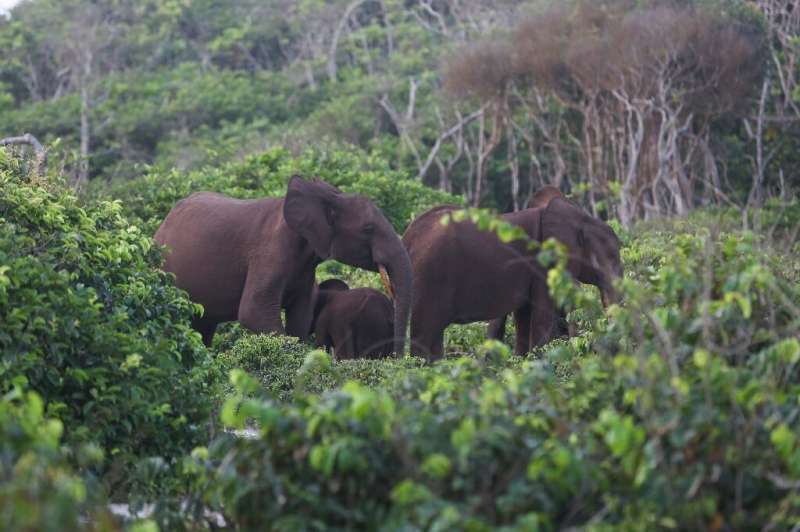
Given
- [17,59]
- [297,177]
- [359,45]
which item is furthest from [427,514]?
[359,45]

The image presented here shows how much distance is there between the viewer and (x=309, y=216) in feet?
40.3

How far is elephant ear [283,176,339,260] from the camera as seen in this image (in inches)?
483

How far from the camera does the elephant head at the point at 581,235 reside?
13.1 m

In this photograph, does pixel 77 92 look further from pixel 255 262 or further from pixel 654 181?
pixel 255 262

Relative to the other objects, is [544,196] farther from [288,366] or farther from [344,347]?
[288,366]

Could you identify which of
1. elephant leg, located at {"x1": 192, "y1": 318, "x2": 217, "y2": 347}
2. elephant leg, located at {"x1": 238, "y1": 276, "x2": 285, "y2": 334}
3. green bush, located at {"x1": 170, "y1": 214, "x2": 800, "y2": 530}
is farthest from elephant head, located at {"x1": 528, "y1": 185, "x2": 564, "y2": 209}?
green bush, located at {"x1": 170, "y1": 214, "x2": 800, "y2": 530}

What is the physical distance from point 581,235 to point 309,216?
2.42 meters

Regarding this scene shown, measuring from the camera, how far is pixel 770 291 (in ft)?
21.4

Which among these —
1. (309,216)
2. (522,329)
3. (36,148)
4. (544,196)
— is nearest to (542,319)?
(522,329)

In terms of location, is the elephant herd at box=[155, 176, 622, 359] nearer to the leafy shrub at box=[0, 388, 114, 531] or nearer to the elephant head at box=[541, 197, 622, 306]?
the elephant head at box=[541, 197, 622, 306]

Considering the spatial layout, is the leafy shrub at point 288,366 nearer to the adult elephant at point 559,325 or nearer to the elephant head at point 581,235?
the elephant head at point 581,235

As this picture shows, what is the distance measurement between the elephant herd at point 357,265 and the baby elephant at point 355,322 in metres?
0.01

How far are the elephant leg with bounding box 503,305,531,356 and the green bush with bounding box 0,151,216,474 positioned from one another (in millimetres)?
4785

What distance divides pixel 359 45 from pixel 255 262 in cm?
3480
